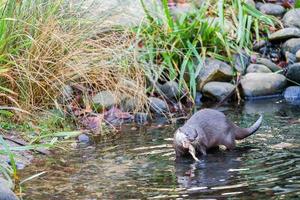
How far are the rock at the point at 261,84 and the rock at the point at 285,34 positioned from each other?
1.17m

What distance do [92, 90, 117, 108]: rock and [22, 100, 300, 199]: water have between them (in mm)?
893

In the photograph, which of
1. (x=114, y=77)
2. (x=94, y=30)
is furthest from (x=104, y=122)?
(x=94, y=30)

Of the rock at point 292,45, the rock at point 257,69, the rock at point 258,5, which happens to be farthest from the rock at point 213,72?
the rock at point 258,5

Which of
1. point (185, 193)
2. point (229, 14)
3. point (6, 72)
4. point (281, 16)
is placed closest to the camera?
point (185, 193)

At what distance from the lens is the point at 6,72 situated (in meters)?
7.91

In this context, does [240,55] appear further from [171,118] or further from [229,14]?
[171,118]

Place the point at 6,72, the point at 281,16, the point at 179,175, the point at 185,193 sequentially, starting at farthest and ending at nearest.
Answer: the point at 281,16
the point at 6,72
the point at 179,175
the point at 185,193

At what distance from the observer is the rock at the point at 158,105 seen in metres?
8.90

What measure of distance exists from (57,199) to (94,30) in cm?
378

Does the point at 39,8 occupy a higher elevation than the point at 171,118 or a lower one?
higher

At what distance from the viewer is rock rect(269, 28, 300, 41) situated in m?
10.9

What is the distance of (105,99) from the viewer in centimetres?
873

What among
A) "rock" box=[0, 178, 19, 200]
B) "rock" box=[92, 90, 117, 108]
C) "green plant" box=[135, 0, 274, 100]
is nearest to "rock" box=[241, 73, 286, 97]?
"green plant" box=[135, 0, 274, 100]

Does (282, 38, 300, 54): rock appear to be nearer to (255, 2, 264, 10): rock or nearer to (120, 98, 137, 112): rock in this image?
(255, 2, 264, 10): rock
